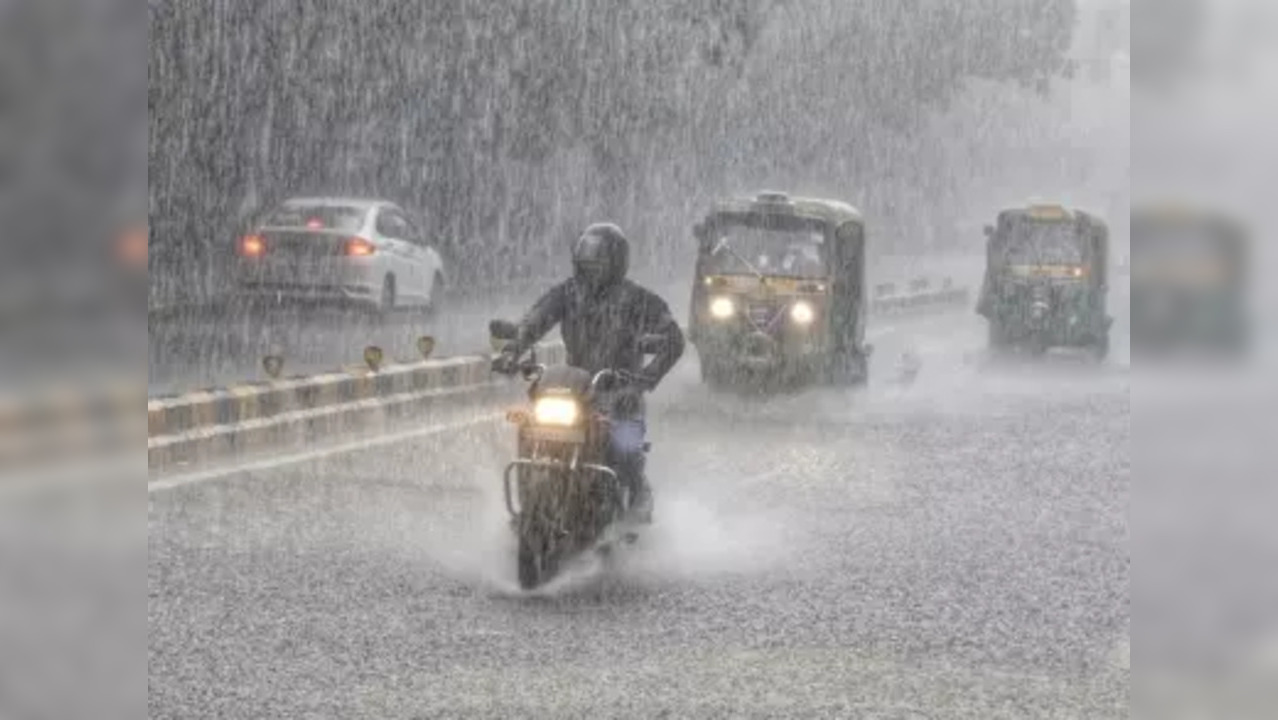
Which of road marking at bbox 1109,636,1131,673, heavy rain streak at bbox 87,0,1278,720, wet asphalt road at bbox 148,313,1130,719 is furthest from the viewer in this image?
road marking at bbox 1109,636,1131,673

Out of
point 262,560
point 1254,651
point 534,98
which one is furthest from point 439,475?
point 534,98

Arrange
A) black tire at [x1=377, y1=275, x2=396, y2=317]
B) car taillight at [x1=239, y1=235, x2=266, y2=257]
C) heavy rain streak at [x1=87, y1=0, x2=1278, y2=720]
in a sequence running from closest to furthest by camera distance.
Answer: heavy rain streak at [x1=87, y1=0, x2=1278, y2=720]
car taillight at [x1=239, y1=235, x2=266, y2=257]
black tire at [x1=377, y1=275, x2=396, y2=317]

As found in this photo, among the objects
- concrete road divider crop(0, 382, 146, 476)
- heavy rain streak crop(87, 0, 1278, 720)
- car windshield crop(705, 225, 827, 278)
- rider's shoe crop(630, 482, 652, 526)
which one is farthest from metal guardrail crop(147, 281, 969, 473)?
concrete road divider crop(0, 382, 146, 476)

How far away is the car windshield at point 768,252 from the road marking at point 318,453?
3942 mm

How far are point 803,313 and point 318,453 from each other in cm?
781

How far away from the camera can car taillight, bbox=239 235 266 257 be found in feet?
85.6

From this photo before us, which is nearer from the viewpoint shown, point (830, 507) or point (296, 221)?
point (830, 507)

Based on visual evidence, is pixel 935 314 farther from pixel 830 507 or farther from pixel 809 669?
pixel 809 669

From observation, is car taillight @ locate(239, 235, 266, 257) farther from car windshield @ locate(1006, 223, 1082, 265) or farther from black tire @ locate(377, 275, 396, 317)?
car windshield @ locate(1006, 223, 1082, 265)

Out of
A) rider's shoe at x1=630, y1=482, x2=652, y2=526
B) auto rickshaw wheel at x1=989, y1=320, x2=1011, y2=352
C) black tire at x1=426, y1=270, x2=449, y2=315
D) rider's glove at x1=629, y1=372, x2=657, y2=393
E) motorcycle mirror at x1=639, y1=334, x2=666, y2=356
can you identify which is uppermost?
motorcycle mirror at x1=639, y1=334, x2=666, y2=356

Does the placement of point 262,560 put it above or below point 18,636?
below

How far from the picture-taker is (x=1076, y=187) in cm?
6538

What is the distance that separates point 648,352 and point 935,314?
33.0 metres

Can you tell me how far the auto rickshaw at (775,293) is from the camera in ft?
69.4
